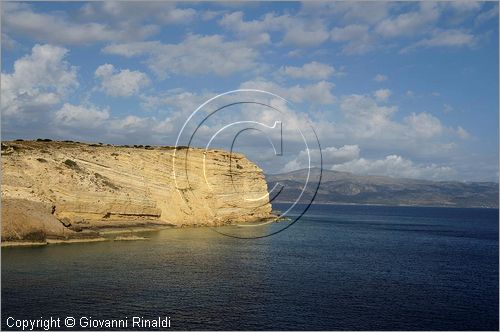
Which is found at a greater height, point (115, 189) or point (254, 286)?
point (115, 189)

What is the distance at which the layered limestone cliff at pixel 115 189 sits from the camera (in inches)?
2224

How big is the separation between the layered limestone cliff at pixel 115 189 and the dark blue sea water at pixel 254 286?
7.22 metres

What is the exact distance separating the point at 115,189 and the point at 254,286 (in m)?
40.7

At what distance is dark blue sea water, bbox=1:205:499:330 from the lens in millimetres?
27922

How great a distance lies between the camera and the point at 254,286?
117 ft

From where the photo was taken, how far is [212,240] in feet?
209

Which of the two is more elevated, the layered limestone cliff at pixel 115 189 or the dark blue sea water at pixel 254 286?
the layered limestone cliff at pixel 115 189

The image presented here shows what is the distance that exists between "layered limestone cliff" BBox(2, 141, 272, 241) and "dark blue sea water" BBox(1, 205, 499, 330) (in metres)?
7.22

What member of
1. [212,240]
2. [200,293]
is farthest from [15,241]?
[200,293]

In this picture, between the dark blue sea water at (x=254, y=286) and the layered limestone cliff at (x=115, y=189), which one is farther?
the layered limestone cliff at (x=115, y=189)

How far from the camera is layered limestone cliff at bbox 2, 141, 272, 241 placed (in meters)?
56.5

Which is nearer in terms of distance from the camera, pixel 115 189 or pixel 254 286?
pixel 254 286

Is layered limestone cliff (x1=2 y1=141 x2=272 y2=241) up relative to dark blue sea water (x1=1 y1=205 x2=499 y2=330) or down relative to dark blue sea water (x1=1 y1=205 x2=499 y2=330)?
up

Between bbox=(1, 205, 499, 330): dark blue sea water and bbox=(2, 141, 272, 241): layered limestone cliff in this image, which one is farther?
bbox=(2, 141, 272, 241): layered limestone cliff
